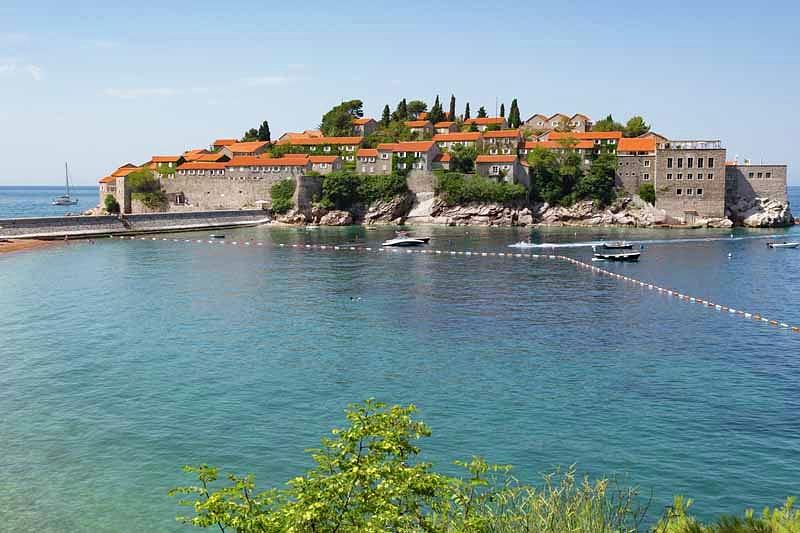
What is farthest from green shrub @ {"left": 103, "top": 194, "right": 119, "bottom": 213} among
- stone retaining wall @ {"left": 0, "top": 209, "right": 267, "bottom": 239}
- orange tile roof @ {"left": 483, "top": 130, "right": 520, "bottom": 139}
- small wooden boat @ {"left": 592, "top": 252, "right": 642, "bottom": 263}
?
small wooden boat @ {"left": 592, "top": 252, "right": 642, "bottom": 263}

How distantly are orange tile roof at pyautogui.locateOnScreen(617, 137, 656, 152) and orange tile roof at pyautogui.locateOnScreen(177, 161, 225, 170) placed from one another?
186 ft

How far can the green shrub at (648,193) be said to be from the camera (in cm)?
8975

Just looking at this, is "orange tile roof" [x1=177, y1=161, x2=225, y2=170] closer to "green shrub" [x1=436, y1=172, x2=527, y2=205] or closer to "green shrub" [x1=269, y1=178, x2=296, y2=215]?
"green shrub" [x1=269, y1=178, x2=296, y2=215]

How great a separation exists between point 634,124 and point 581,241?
169 ft

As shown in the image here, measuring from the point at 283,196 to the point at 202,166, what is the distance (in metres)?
16.5

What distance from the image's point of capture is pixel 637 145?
93.6m

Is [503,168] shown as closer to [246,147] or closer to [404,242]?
[404,242]

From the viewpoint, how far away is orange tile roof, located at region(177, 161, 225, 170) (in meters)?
103

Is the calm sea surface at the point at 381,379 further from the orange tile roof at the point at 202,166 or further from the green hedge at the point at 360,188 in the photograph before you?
the orange tile roof at the point at 202,166

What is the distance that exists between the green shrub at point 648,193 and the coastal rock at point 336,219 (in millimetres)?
38515

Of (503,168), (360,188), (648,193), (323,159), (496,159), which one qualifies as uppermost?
(323,159)

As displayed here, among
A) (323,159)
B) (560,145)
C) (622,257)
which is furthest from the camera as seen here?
(323,159)

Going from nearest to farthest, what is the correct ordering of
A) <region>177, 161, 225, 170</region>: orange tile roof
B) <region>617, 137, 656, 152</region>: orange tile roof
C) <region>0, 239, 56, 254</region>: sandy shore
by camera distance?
<region>0, 239, 56, 254</region>: sandy shore, <region>617, 137, 656, 152</region>: orange tile roof, <region>177, 161, 225, 170</region>: orange tile roof

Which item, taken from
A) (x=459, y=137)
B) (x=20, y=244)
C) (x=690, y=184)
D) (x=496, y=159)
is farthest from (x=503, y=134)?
(x=20, y=244)
